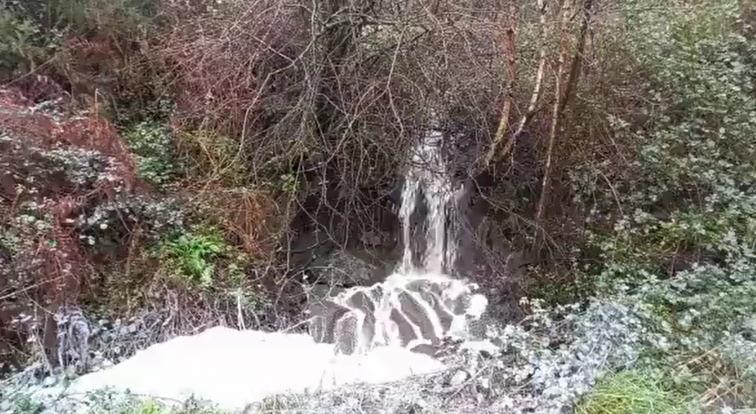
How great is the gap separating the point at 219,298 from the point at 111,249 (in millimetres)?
968

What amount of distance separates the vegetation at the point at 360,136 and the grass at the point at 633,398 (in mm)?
1146

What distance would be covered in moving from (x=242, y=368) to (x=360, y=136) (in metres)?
2.38

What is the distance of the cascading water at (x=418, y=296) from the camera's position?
18.5ft

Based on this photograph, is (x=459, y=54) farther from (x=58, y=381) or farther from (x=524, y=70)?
(x=58, y=381)

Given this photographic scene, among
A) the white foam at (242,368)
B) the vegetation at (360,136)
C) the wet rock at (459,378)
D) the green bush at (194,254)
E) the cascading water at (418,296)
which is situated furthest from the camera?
the cascading water at (418,296)

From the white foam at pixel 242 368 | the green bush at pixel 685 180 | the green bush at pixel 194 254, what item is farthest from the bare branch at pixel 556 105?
the green bush at pixel 194 254

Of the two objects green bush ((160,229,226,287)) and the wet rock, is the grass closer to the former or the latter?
the wet rock

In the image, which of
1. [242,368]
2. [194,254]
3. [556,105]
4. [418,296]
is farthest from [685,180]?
[194,254]

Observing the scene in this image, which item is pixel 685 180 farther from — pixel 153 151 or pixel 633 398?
pixel 153 151

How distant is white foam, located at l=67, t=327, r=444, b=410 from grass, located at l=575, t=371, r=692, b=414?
1.54 metres

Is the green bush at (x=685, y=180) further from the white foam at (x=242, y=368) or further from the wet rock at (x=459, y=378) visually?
the white foam at (x=242, y=368)

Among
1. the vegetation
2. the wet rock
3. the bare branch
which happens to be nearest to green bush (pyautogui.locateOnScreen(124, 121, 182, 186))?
the vegetation

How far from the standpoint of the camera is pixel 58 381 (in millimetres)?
4090

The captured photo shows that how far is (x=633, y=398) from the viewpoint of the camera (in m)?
3.47
